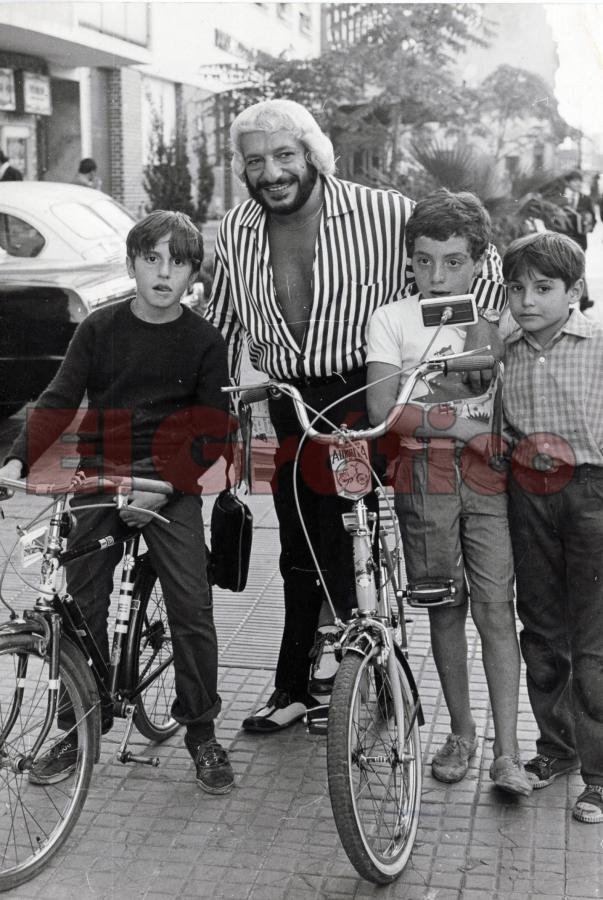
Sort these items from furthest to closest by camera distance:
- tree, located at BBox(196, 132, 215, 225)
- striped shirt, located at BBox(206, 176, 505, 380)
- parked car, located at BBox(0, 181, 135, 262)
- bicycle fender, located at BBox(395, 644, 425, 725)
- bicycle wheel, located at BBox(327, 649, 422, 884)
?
1. parked car, located at BBox(0, 181, 135, 262)
2. tree, located at BBox(196, 132, 215, 225)
3. striped shirt, located at BBox(206, 176, 505, 380)
4. bicycle fender, located at BBox(395, 644, 425, 725)
5. bicycle wheel, located at BBox(327, 649, 422, 884)

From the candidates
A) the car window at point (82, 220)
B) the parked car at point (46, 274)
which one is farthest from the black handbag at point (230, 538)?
the car window at point (82, 220)

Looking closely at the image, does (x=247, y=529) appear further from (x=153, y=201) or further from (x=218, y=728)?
(x=153, y=201)

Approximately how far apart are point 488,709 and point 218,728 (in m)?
0.95

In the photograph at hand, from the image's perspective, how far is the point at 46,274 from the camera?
264 inches

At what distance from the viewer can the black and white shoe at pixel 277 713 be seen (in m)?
3.87

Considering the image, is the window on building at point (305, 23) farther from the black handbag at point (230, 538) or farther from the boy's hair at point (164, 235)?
the black handbag at point (230, 538)

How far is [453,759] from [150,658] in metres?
1.00

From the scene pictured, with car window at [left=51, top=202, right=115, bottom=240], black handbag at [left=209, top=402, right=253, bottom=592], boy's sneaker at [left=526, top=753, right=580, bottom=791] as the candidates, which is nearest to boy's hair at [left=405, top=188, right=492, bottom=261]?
black handbag at [left=209, top=402, right=253, bottom=592]

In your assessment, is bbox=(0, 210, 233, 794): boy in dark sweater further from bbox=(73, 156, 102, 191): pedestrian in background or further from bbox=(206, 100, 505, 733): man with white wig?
bbox=(73, 156, 102, 191): pedestrian in background

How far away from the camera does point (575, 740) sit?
135 inches

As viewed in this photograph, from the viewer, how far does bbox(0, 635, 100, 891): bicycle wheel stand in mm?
2922

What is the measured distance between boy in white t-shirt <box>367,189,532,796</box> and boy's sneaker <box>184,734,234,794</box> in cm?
80

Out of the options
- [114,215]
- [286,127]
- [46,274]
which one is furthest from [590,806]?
[46,274]

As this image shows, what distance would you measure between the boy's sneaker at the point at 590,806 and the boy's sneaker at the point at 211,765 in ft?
3.39
